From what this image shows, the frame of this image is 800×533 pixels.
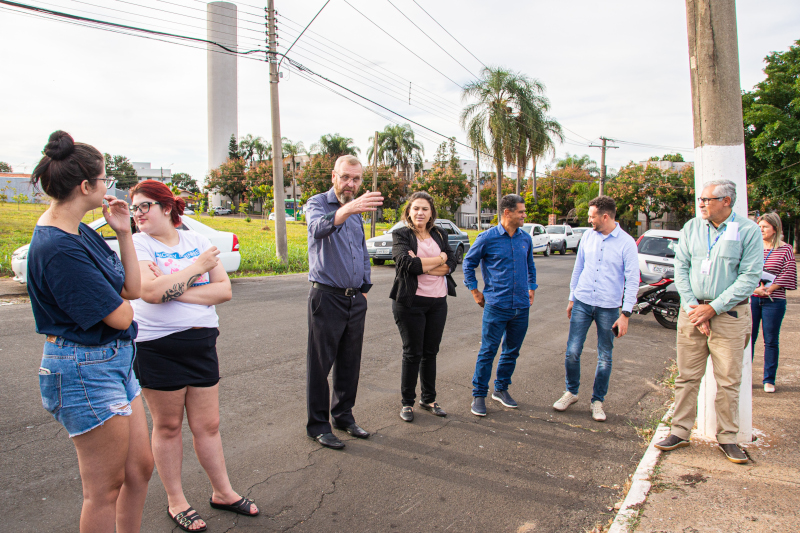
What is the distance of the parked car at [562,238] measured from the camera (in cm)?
2895

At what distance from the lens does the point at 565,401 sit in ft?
16.1

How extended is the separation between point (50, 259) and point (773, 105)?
33091mm

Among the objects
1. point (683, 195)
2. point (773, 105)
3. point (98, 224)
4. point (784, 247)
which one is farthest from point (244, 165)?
point (784, 247)

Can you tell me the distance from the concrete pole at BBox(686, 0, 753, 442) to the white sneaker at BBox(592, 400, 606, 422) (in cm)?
80

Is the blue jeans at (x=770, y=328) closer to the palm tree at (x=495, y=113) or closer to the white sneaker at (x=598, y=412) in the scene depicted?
the white sneaker at (x=598, y=412)

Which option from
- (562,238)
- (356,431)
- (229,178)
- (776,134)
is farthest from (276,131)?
(229,178)

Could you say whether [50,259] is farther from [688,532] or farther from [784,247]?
[784,247]

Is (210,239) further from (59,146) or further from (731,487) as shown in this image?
(731,487)

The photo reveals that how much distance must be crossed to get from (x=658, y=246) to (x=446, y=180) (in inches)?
1507

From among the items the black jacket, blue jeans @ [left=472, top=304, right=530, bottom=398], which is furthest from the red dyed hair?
blue jeans @ [left=472, top=304, right=530, bottom=398]

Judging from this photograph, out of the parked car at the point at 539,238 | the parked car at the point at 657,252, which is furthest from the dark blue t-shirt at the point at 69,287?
the parked car at the point at 539,238

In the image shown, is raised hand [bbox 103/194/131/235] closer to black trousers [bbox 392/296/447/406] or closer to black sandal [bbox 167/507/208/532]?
black sandal [bbox 167/507/208/532]

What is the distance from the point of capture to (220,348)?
6488 millimetres

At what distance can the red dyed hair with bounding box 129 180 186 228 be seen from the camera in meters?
2.76
